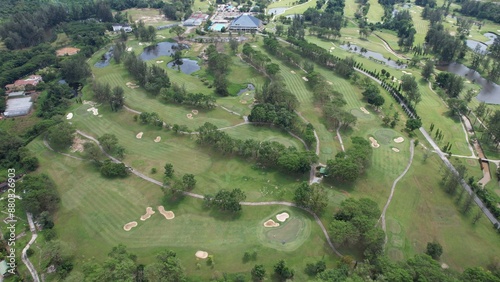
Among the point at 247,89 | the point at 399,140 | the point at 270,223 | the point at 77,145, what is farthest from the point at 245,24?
the point at 270,223

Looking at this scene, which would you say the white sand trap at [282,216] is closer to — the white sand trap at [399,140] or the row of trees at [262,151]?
the row of trees at [262,151]

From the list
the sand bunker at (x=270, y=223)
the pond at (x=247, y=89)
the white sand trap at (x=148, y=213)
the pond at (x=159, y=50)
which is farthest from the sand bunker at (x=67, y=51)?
the sand bunker at (x=270, y=223)

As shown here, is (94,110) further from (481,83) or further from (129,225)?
(481,83)

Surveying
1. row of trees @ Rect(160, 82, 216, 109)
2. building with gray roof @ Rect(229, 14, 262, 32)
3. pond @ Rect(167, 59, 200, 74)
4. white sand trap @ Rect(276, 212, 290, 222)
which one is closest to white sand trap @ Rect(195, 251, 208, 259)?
white sand trap @ Rect(276, 212, 290, 222)

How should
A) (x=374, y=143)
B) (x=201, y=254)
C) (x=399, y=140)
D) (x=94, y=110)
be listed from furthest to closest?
(x=94, y=110), (x=399, y=140), (x=374, y=143), (x=201, y=254)

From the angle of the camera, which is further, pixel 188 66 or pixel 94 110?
pixel 188 66

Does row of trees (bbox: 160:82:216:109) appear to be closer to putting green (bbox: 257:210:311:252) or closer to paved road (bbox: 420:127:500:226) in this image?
putting green (bbox: 257:210:311:252)

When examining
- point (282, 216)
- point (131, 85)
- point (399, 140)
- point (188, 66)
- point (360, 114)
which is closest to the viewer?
point (282, 216)
